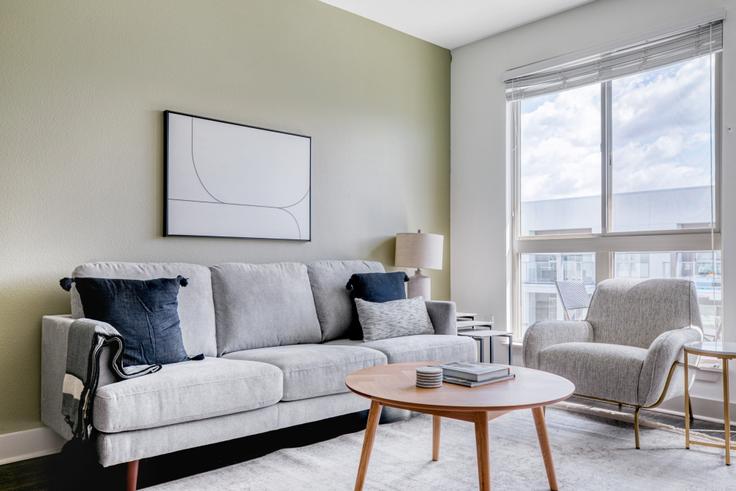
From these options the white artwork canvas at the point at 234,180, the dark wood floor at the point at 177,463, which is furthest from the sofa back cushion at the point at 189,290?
the dark wood floor at the point at 177,463

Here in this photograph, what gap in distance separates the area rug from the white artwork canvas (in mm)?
1462

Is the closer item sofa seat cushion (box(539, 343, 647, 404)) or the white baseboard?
the white baseboard

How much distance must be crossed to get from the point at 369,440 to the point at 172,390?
822 millimetres

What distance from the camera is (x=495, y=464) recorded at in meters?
2.63

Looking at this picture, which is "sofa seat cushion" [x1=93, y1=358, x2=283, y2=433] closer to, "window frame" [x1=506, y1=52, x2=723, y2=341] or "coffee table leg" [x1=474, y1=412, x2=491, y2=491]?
"coffee table leg" [x1=474, y1=412, x2=491, y2=491]

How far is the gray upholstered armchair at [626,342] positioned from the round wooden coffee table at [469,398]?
714 mm

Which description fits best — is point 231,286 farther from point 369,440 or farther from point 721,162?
point 721,162

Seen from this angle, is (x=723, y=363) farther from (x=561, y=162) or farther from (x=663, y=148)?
(x=561, y=162)

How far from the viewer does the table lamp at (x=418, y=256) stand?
436 centimetres

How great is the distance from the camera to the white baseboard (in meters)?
2.80

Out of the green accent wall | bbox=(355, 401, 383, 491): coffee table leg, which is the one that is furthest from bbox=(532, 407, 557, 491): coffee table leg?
the green accent wall

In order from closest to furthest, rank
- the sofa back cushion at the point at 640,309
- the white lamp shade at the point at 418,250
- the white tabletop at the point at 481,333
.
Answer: the sofa back cushion at the point at 640,309
the white tabletop at the point at 481,333
the white lamp shade at the point at 418,250

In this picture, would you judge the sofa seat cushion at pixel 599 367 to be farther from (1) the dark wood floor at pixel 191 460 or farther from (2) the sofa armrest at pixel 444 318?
(2) the sofa armrest at pixel 444 318

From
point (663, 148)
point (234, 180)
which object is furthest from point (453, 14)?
point (234, 180)
